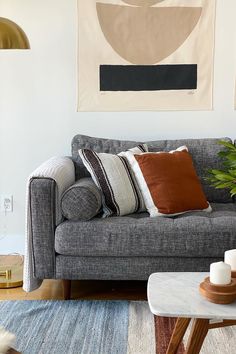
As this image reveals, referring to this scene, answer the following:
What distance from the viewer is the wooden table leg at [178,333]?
6.60 ft

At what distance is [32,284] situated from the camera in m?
2.79

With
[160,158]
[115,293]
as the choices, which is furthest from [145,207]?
[115,293]

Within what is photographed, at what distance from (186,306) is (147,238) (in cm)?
91

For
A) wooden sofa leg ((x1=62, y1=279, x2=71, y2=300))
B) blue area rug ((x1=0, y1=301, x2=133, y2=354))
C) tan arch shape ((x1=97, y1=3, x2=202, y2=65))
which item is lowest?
blue area rug ((x1=0, y1=301, x2=133, y2=354))

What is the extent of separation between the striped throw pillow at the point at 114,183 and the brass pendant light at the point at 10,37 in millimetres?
677

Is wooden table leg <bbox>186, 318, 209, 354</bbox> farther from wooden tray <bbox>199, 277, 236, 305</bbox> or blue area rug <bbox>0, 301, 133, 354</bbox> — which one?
blue area rug <bbox>0, 301, 133, 354</bbox>

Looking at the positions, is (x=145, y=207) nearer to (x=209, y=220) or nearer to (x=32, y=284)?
(x=209, y=220)

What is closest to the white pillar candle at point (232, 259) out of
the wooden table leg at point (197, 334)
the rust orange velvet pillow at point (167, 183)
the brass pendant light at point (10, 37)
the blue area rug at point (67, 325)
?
the wooden table leg at point (197, 334)

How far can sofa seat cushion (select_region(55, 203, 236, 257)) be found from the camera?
8.68ft

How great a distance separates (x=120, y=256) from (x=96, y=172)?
50 centimetres

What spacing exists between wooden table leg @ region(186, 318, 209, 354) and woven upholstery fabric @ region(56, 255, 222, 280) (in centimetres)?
88

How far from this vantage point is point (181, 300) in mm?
1799

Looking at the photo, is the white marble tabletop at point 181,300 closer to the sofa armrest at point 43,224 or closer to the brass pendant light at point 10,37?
the sofa armrest at point 43,224

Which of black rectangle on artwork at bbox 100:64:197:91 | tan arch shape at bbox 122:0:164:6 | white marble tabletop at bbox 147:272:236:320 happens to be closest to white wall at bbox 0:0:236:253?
black rectangle on artwork at bbox 100:64:197:91
